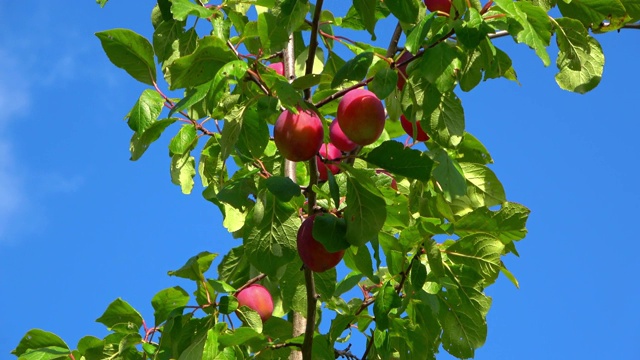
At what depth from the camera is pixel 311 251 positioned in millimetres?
1992

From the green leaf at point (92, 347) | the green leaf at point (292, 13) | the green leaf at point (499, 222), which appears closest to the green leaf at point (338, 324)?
the green leaf at point (499, 222)

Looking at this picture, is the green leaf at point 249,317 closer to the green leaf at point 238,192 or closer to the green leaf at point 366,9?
the green leaf at point 238,192

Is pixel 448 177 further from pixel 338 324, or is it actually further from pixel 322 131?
pixel 338 324

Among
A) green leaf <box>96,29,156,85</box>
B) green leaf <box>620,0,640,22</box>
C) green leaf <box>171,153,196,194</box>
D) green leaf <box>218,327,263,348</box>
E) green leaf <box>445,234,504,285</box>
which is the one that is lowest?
green leaf <box>218,327,263,348</box>

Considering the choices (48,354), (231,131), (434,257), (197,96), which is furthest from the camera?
(48,354)

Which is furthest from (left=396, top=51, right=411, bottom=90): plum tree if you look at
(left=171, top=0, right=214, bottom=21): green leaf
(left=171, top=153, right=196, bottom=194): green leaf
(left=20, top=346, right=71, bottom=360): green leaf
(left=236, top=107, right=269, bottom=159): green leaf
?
(left=20, top=346, right=71, bottom=360): green leaf

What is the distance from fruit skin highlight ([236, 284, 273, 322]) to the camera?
8.02ft

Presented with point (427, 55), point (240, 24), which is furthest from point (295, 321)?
point (427, 55)

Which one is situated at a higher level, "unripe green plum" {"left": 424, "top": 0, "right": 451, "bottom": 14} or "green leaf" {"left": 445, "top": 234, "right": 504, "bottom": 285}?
"unripe green plum" {"left": 424, "top": 0, "right": 451, "bottom": 14}

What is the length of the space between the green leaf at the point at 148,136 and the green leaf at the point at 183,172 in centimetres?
37

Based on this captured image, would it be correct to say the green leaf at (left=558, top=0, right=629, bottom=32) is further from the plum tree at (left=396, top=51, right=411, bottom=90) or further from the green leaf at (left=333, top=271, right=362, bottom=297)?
the green leaf at (left=333, top=271, right=362, bottom=297)

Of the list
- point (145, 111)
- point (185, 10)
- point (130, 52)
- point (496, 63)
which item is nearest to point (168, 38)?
point (130, 52)

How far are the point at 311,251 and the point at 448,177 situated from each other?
375 millimetres

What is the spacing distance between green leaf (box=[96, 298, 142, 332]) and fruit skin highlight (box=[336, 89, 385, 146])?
0.88m
